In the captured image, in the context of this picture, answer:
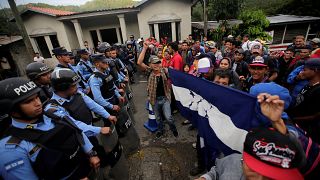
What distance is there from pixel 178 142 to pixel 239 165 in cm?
296

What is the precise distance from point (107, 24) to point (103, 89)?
14099mm

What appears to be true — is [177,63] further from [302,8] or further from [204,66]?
[302,8]

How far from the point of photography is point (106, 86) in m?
4.07

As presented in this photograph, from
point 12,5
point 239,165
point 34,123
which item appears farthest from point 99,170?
point 12,5

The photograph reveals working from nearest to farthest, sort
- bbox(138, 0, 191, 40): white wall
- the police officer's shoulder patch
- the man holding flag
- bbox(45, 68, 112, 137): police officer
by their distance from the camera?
the police officer's shoulder patch → bbox(45, 68, 112, 137): police officer → the man holding flag → bbox(138, 0, 191, 40): white wall

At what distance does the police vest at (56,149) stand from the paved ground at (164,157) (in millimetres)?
1691

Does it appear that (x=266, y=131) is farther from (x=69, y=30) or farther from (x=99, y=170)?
(x=69, y=30)

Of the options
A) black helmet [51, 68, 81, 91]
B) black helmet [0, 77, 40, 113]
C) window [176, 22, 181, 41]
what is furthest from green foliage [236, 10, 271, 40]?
black helmet [0, 77, 40, 113]

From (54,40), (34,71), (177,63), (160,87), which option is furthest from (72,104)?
(54,40)

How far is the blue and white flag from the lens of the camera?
2.17 m

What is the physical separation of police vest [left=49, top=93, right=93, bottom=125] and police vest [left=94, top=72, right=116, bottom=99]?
102cm

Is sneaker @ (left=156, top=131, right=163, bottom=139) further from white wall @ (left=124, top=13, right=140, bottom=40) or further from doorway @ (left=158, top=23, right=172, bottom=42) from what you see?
white wall @ (left=124, top=13, right=140, bottom=40)

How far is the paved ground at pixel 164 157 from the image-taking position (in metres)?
3.60

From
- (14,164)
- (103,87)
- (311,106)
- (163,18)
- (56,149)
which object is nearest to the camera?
(14,164)
